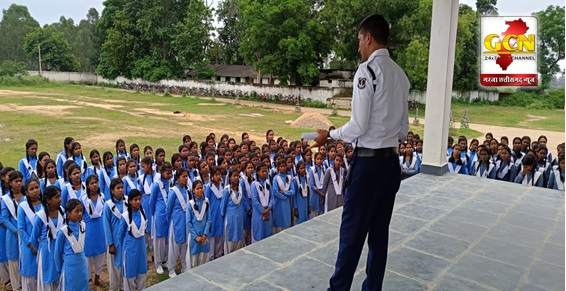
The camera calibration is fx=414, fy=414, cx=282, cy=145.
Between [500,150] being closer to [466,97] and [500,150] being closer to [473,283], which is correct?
[473,283]

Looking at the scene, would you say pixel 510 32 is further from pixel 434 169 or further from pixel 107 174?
pixel 107 174

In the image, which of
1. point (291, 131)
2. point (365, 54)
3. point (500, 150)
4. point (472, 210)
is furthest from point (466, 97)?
point (365, 54)

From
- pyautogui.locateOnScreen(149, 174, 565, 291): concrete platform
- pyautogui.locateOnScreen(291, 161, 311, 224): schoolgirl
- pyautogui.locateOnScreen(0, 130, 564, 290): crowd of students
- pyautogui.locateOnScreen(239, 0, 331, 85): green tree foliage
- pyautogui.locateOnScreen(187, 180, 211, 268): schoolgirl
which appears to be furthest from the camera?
pyautogui.locateOnScreen(239, 0, 331, 85): green tree foliage

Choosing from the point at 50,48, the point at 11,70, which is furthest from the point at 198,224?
the point at 50,48

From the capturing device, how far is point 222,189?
422cm

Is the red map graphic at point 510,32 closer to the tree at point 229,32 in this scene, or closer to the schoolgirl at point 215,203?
the schoolgirl at point 215,203

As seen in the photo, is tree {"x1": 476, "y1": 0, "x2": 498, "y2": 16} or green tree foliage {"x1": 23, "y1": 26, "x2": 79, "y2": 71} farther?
green tree foliage {"x1": 23, "y1": 26, "x2": 79, "y2": 71}

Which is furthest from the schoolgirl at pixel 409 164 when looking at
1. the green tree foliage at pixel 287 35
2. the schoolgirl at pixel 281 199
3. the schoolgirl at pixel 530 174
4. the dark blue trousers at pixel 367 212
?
the green tree foliage at pixel 287 35

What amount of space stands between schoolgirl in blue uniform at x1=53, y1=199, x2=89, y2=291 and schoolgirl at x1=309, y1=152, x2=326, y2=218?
105 inches

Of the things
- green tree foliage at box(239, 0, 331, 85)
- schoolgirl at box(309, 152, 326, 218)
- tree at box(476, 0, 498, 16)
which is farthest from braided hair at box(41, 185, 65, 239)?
tree at box(476, 0, 498, 16)

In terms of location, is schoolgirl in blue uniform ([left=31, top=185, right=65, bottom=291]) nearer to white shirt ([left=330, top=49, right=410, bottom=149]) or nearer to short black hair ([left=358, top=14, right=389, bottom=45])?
white shirt ([left=330, top=49, right=410, bottom=149])

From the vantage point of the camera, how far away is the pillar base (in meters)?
5.41

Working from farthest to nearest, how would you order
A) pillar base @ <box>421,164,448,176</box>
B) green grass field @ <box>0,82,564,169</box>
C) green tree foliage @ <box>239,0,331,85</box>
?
green tree foliage @ <box>239,0,331,85</box>, green grass field @ <box>0,82,564,169</box>, pillar base @ <box>421,164,448,176</box>

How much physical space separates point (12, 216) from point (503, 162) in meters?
5.80
